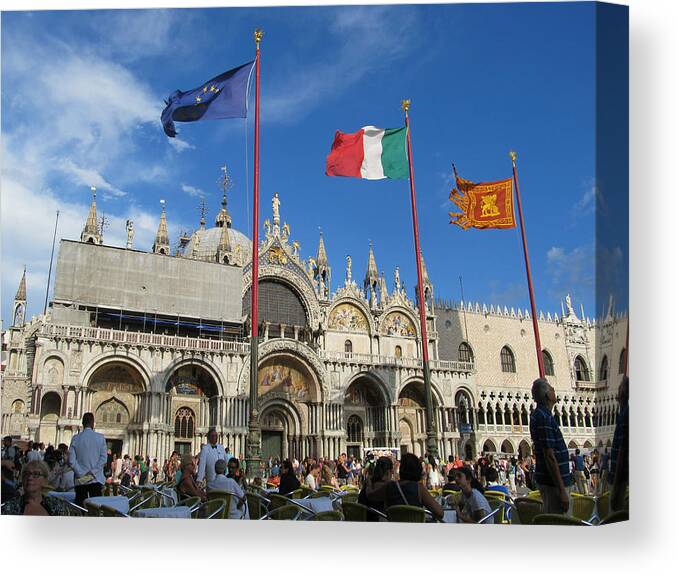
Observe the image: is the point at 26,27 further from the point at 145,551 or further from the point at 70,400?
the point at 70,400

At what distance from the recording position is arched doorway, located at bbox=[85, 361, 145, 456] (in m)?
27.5

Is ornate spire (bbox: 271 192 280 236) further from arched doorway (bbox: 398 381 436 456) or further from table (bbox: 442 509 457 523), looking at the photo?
table (bbox: 442 509 457 523)

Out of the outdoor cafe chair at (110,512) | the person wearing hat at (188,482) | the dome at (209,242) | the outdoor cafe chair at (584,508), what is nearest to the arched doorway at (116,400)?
the dome at (209,242)

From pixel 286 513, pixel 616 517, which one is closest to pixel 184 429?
pixel 286 513

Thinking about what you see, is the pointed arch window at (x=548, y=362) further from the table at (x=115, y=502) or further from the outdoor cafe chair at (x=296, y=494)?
the table at (x=115, y=502)

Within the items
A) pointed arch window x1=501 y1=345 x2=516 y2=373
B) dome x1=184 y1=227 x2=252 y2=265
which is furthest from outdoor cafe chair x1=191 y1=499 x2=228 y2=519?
pointed arch window x1=501 y1=345 x2=516 y2=373

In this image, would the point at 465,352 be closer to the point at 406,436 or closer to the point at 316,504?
the point at 406,436

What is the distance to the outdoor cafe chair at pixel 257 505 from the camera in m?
10.3

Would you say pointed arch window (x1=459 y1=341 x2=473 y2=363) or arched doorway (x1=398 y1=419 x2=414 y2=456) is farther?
pointed arch window (x1=459 y1=341 x2=473 y2=363)

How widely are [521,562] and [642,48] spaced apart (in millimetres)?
8616

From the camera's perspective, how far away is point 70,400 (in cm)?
2573

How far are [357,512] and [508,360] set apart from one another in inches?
1494

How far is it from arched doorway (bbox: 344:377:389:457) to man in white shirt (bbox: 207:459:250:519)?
24.5m

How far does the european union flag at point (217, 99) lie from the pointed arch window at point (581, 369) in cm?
3779
